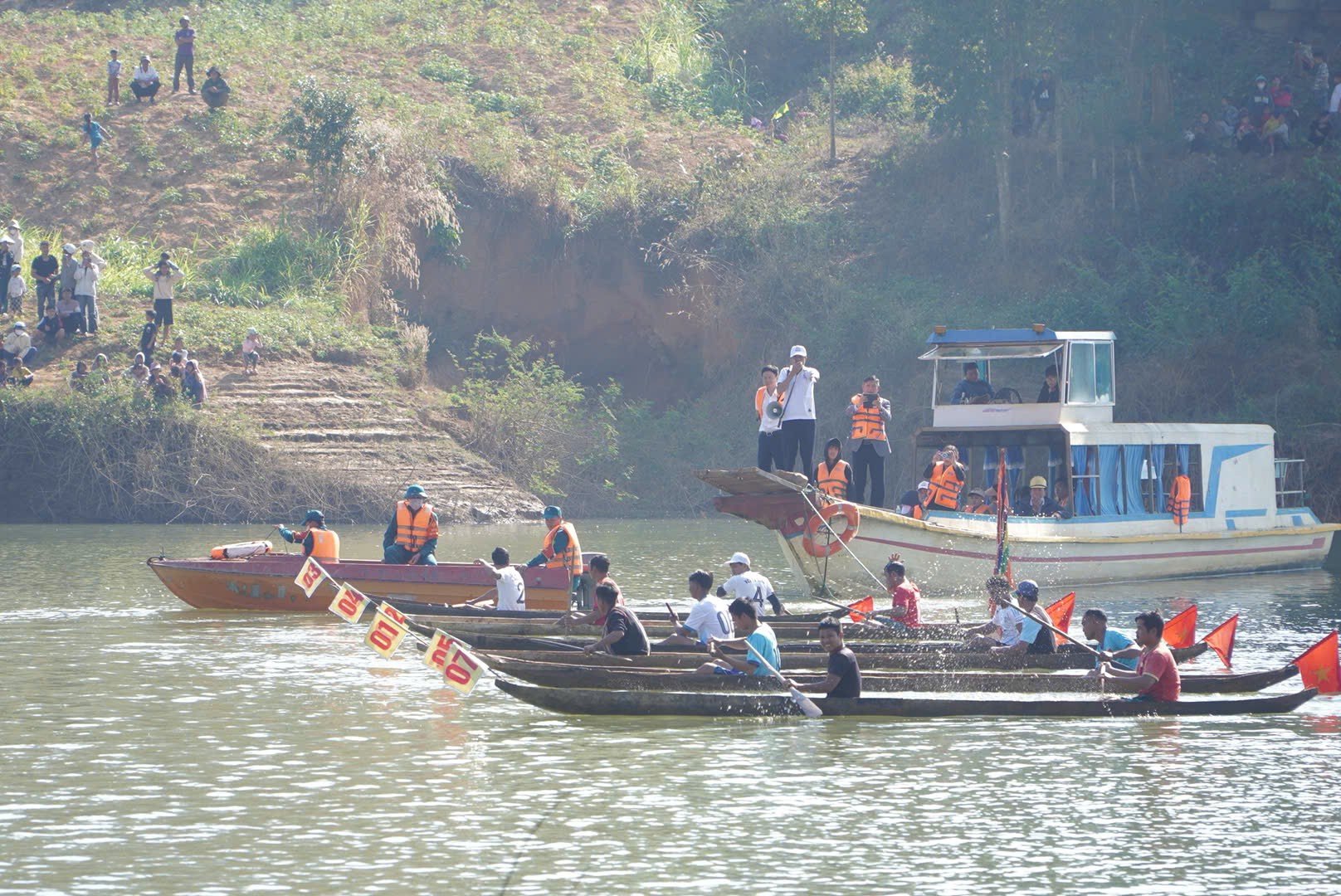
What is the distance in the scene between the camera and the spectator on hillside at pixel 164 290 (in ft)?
125

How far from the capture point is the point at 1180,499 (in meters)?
27.9

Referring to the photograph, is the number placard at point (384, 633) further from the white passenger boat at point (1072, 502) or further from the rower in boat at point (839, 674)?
the white passenger boat at point (1072, 502)

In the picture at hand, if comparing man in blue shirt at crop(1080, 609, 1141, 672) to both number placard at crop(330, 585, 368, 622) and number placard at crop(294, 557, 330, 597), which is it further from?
number placard at crop(294, 557, 330, 597)

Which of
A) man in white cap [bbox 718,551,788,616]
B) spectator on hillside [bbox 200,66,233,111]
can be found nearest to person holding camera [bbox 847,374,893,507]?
man in white cap [bbox 718,551,788,616]

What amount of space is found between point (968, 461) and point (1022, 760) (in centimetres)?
1368

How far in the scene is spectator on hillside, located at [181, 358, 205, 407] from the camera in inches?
1480

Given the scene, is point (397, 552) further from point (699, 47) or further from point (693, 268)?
point (699, 47)

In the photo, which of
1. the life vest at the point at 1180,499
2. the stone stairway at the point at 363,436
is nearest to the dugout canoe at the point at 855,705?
the life vest at the point at 1180,499

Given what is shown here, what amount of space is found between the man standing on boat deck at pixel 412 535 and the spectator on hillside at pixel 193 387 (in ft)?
51.1

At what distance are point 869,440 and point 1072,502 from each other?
3.13m

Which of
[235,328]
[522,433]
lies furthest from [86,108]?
[522,433]

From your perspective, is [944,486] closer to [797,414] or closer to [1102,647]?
[797,414]

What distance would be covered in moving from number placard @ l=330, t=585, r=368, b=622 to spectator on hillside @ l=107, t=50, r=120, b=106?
108 feet

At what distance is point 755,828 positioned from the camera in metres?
11.9
